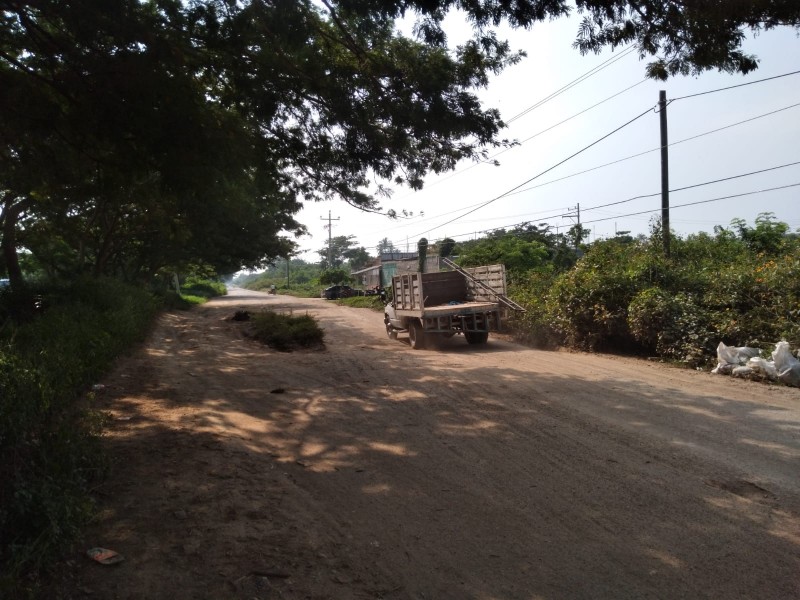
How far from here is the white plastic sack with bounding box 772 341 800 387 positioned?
903 cm

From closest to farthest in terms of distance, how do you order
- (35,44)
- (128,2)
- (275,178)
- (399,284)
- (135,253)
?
(128,2)
(35,44)
(275,178)
(399,284)
(135,253)

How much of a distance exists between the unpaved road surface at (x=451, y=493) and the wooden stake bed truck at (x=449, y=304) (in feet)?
16.7

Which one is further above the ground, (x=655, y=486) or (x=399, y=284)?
(x=399, y=284)

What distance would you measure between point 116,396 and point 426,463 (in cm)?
509

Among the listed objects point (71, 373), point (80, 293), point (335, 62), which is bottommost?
point (71, 373)

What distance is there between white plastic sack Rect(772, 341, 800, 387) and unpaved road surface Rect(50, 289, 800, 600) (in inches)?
16.5

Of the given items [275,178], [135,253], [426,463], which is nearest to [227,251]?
[135,253]

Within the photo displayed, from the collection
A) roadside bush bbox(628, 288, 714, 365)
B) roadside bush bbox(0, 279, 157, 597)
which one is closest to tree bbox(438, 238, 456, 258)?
roadside bush bbox(628, 288, 714, 365)

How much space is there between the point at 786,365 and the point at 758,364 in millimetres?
458

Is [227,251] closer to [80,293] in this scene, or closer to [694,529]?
[80,293]

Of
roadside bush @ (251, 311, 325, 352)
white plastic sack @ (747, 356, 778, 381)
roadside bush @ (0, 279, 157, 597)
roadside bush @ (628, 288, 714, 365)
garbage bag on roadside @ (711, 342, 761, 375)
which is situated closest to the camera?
roadside bush @ (0, 279, 157, 597)

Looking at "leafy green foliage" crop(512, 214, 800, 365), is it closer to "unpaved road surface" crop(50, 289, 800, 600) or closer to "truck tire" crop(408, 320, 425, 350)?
"unpaved road surface" crop(50, 289, 800, 600)

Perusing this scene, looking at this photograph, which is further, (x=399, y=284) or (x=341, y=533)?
(x=399, y=284)

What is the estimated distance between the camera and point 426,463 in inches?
223
